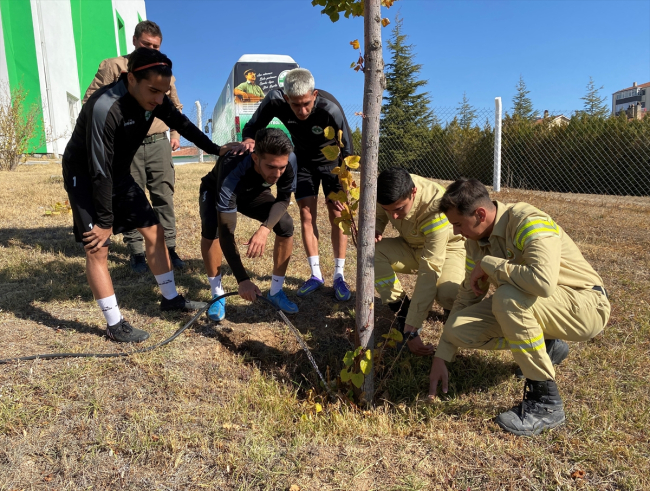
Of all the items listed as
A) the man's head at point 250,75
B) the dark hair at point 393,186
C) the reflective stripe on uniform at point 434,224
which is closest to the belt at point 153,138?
the dark hair at point 393,186

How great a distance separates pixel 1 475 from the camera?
184 cm

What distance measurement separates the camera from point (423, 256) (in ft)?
9.28

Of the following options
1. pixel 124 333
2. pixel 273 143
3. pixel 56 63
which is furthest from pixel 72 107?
pixel 273 143

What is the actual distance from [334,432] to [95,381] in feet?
4.16

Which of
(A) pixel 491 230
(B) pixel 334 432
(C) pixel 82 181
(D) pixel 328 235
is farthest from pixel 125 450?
(D) pixel 328 235

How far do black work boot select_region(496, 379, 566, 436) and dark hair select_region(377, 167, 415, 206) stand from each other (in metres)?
1.18

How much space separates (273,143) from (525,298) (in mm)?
1577

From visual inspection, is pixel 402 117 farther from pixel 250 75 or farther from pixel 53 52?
pixel 53 52

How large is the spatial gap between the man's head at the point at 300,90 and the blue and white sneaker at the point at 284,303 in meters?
1.34

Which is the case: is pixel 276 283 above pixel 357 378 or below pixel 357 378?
above

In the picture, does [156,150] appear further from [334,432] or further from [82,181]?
[334,432]

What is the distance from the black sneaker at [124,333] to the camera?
9.08ft

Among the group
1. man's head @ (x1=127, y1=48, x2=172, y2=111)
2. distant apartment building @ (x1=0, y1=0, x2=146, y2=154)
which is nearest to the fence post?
man's head @ (x1=127, y1=48, x2=172, y2=111)

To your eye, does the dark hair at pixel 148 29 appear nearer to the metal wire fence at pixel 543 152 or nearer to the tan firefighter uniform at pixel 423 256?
the tan firefighter uniform at pixel 423 256
